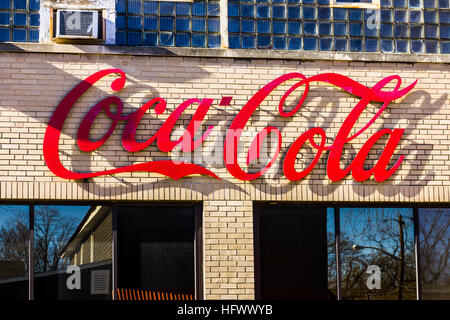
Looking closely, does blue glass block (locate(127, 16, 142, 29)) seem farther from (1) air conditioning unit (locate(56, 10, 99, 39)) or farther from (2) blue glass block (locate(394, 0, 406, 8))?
(2) blue glass block (locate(394, 0, 406, 8))

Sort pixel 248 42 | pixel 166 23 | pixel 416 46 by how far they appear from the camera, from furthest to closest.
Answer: pixel 416 46 < pixel 248 42 < pixel 166 23

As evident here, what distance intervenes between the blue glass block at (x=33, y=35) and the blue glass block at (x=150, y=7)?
5.61ft

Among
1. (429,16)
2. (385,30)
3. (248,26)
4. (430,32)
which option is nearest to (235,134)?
(248,26)

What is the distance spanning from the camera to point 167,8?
508 inches

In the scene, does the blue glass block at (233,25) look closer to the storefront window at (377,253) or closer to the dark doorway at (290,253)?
the dark doorway at (290,253)

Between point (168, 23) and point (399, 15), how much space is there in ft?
12.4

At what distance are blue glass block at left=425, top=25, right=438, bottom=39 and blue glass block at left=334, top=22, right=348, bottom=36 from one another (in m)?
1.37

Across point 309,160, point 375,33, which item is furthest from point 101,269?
point 375,33

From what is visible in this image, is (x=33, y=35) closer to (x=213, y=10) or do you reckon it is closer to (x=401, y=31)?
(x=213, y=10)

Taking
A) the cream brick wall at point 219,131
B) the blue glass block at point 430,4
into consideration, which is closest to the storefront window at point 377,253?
the cream brick wall at point 219,131

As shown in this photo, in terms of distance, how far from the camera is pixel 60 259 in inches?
472

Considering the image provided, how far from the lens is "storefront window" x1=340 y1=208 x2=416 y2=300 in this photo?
12.5 m

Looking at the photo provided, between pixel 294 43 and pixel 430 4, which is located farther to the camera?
pixel 430 4
